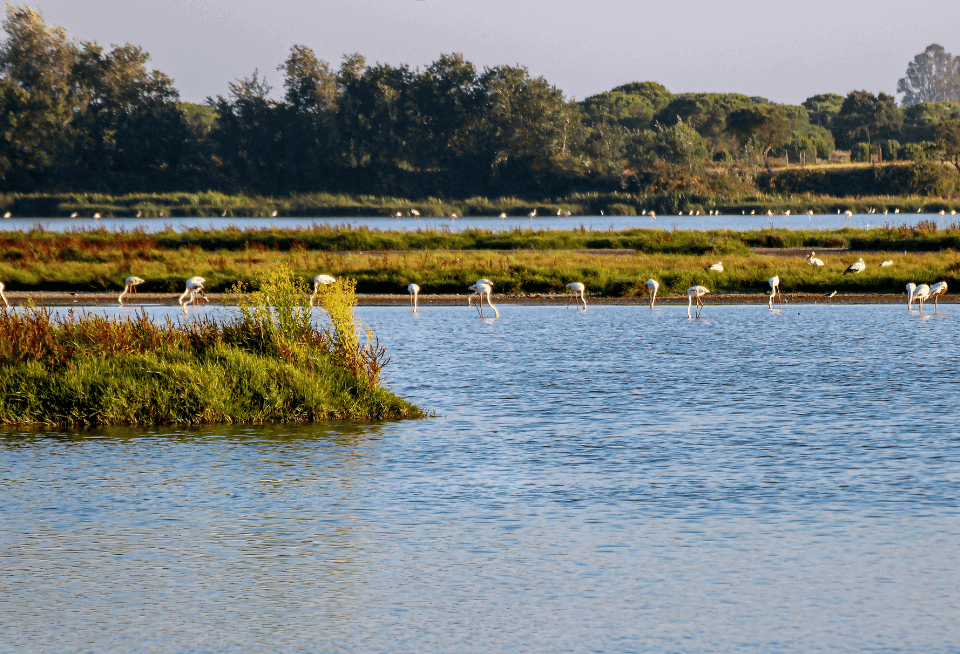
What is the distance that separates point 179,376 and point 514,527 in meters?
8.07

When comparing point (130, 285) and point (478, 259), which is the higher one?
point (478, 259)

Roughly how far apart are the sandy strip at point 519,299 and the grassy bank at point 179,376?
20.9 meters

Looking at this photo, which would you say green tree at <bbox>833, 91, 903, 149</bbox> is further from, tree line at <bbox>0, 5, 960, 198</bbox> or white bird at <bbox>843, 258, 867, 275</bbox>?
white bird at <bbox>843, 258, 867, 275</bbox>

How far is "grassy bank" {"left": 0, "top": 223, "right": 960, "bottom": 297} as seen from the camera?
43.0 metres

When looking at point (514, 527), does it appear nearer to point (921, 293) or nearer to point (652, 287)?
point (921, 293)

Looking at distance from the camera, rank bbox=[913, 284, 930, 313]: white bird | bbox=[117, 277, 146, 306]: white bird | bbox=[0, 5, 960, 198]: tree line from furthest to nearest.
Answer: bbox=[0, 5, 960, 198]: tree line → bbox=[117, 277, 146, 306]: white bird → bbox=[913, 284, 930, 313]: white bird

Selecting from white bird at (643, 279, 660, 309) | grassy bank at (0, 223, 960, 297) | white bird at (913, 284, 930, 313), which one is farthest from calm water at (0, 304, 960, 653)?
grassy bank at (0, 223, 960, 297)

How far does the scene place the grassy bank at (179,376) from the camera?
58.9 feet

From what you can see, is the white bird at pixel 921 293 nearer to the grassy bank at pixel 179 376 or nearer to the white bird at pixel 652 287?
the white bird at pixel 652 287

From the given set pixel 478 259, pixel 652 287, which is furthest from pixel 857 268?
pixel 478 259

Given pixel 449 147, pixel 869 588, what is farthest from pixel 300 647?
pixel 449 147

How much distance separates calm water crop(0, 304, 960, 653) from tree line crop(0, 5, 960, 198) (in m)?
124

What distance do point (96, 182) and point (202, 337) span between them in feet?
445

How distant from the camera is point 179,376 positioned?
18.1 m
